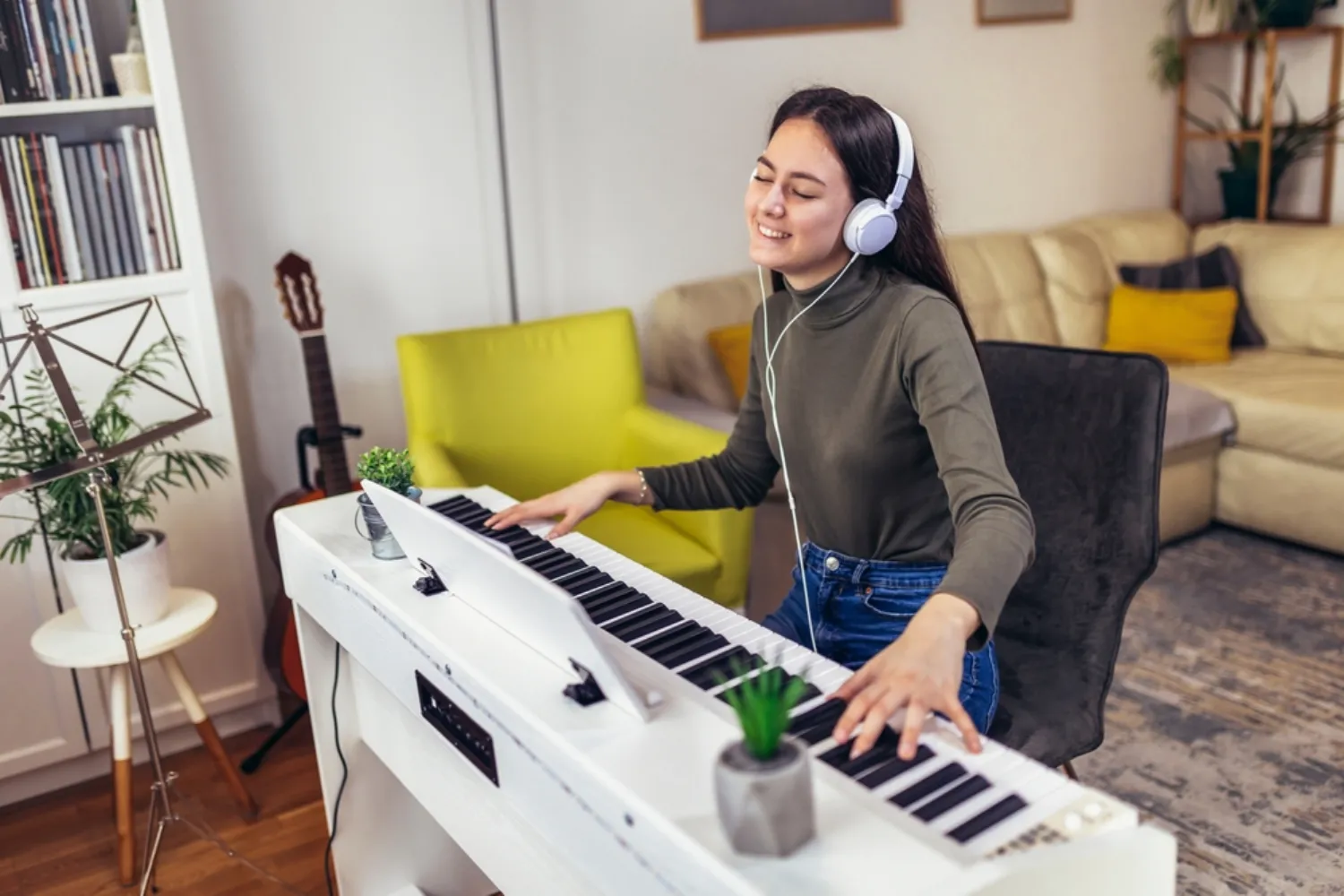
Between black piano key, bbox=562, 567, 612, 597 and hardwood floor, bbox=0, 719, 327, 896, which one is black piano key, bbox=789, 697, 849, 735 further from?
hardwood floor, bbox=0, 719, 327, 896

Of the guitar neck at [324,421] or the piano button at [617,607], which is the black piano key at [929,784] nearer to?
the piano button at [617,607]

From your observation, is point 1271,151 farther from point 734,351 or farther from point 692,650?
point 692,650

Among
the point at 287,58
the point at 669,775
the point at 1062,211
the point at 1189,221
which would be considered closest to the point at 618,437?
the point at 287,58

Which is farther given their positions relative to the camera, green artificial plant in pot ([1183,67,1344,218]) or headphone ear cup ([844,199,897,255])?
green artificial plant in pot ([1183,67,1344,218])

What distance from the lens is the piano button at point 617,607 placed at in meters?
1.32

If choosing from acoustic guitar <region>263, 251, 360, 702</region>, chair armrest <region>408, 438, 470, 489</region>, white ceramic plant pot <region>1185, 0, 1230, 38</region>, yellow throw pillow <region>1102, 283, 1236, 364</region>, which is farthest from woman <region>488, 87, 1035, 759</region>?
white ceramic plant pot <region>1185, 0, 1230, 38</region>

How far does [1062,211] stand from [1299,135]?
84 centimetres

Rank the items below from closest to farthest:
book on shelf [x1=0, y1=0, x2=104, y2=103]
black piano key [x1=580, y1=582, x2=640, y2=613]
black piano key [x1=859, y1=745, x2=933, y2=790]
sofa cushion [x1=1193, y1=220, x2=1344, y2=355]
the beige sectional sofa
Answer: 1. black piano key [x1=859, y1=745, x2=933, y2=790]
2. black piano key [x1=580, y1=582, x2=640, y2=613]
3. book on shelf [x1=0, y1=0, x2=104, y2=103]
4. the beige sectional sofa
5. sofa cushion [x1=1193, y1=220, x2=1344, y2=355]

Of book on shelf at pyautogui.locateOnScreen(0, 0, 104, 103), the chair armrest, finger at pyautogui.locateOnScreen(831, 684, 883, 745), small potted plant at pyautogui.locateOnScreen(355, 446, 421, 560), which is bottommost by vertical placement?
the chair armrest

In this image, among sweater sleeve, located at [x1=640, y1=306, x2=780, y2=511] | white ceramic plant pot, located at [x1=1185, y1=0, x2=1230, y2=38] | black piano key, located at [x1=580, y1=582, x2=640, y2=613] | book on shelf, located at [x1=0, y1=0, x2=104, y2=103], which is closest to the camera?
black piano key, located at [x1=580, y1=582, x2=640, y2=613]

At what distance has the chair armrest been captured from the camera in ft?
7.89

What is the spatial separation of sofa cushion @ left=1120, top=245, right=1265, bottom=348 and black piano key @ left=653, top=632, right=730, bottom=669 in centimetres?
317

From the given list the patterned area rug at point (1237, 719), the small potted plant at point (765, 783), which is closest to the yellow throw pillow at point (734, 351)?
the patterned area rug at point (1237, 719)

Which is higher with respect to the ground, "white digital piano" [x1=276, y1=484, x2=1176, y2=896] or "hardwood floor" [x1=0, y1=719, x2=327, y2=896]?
"white digital piano" [x1=276, y1=484, x2=1176, y2=896]
